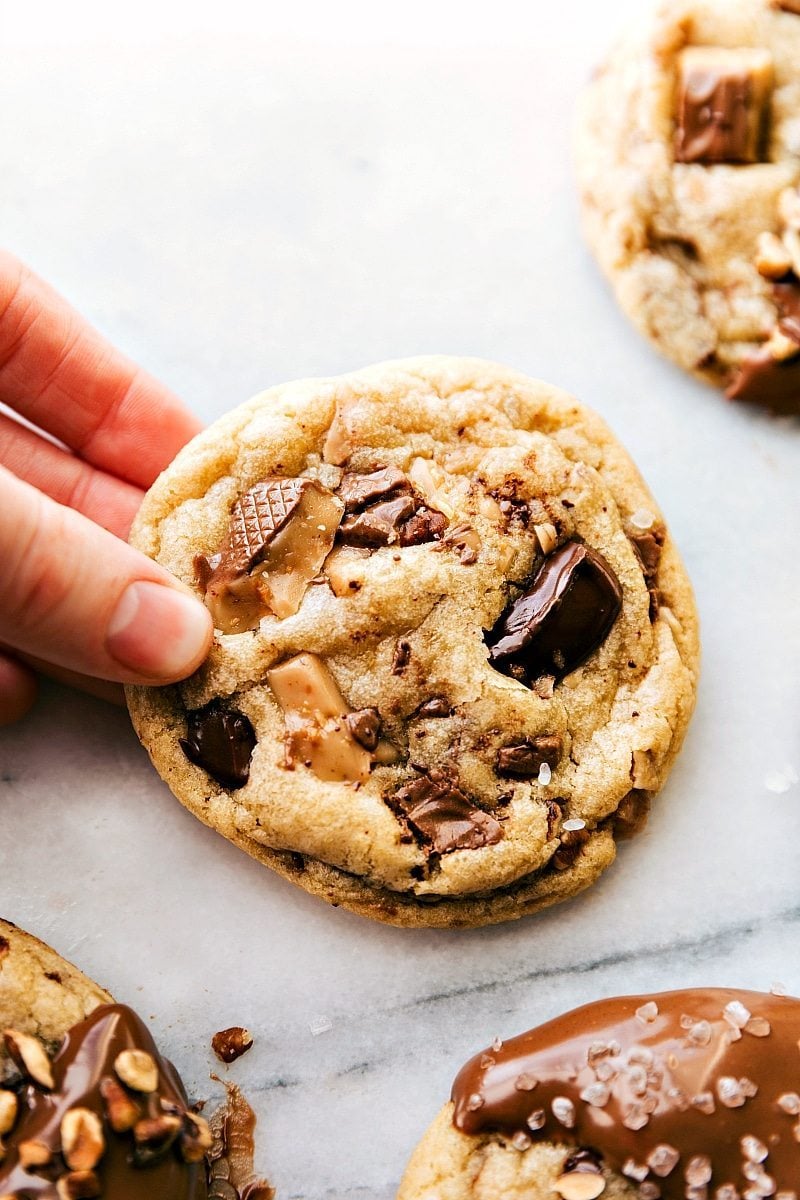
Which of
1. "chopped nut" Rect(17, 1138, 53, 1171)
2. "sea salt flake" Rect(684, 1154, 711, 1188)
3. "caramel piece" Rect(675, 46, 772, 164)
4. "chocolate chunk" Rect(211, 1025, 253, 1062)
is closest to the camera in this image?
"chopped nut" Rect(17, 1138, 53, 1171)

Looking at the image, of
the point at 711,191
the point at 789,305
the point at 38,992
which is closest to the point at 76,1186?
the point at 38,992

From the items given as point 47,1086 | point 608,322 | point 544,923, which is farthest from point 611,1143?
point 608,322

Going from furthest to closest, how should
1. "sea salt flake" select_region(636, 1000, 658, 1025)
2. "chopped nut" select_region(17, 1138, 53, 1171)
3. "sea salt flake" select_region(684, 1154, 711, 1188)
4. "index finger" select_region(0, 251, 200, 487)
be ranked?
"index finger" select_region(0, 251, 200, 487) < "sea salt flake" select_region(636, 1000, 658, 1025) < "sea salt flake" select_region(684, 1154, 711, 1188) < "chopped nut" select_region(17, 1138, 53, 1171)

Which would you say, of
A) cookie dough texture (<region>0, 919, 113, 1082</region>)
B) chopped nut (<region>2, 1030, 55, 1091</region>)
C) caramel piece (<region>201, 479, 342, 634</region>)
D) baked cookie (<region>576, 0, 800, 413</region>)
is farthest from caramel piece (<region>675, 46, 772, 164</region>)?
chopped nut (<region>2, 1030, 55, 1091</region>)

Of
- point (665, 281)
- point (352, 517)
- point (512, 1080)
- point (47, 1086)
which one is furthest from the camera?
point (665, 281)

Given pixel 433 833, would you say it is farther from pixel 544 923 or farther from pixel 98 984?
pixel 98 984

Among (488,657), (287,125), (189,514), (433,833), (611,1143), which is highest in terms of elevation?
(287,125)

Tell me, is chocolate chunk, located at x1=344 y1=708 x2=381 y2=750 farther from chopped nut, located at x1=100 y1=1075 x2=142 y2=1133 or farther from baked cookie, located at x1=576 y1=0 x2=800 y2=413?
baked cookie, located at x1=576 y1=0 x2=800 y2=413

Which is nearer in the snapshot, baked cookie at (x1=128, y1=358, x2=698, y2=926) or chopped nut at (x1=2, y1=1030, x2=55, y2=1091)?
chopped nut at (x1=2, y1=1030, x2=55, y2=1091)
